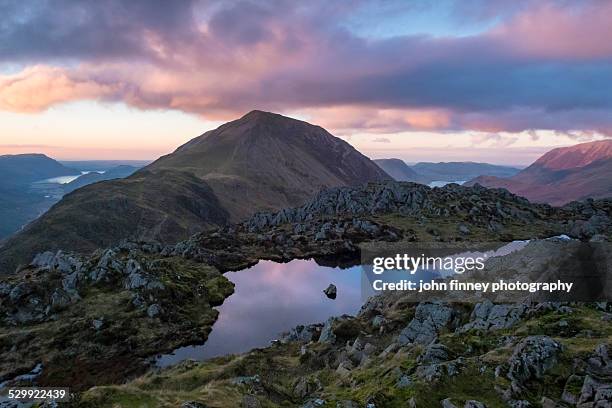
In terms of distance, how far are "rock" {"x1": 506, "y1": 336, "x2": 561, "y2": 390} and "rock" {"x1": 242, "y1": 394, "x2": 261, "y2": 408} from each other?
61.0 ft

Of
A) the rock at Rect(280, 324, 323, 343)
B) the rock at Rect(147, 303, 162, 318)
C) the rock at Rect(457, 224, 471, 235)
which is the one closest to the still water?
the rock at Rect(280, 324, 323, 343)

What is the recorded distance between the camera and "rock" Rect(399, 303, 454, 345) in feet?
182

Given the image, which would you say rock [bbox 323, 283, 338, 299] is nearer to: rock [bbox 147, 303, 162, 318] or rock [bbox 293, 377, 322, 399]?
rock [bbox 147, 303, 162, 318]

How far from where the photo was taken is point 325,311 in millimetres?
90125

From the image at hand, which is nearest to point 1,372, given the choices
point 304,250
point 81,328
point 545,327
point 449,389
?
point 81,328

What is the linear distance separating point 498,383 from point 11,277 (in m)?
104

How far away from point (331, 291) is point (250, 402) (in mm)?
73483

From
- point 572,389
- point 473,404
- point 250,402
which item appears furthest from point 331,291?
point 473,404

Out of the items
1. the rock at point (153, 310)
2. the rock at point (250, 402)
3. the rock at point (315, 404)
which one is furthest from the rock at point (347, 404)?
the rock at point (153, 310)

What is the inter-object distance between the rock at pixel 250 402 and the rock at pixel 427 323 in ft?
88.0

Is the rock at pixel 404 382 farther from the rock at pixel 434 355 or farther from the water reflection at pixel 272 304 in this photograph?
the water reflection at pixel 272 304

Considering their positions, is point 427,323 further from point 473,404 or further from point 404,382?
point 473,404

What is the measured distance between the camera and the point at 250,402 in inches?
1233

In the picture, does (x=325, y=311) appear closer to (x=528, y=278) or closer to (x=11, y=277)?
(x=528, y=278)
